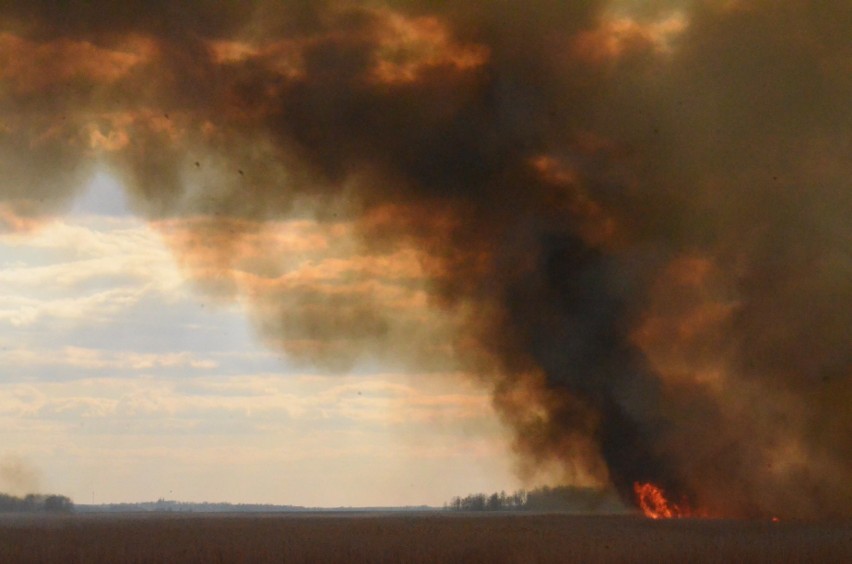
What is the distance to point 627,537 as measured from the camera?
4341cm

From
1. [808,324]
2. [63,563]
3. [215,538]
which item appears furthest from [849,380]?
[63,563]

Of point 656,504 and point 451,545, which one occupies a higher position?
point 656,504

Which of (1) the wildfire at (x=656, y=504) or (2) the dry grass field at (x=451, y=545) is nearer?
(2) the dry grass field at (x=451, y=545)

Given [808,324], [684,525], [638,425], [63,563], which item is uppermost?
[808,324]

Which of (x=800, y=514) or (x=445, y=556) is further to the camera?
(x=800, y=514)

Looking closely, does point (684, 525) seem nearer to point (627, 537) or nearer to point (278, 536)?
point (627, 537)

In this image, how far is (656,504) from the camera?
2566 inches

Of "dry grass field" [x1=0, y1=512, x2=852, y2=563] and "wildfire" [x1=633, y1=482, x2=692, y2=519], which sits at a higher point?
"wildfire" [x1=633, y1=482, x2=692, y2=519]

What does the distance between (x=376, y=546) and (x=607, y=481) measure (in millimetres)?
28134

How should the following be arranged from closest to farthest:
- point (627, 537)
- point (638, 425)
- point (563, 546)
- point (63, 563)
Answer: point (63, 563)
point (563, 546)
point (627, 537)
point (638, 425)

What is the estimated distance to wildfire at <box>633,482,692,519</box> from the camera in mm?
64438

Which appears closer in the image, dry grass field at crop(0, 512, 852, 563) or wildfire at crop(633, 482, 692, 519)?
dry grass field at crop(0, 512, 852, 563)

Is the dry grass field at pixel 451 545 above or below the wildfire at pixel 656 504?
below

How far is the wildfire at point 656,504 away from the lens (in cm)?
6444
